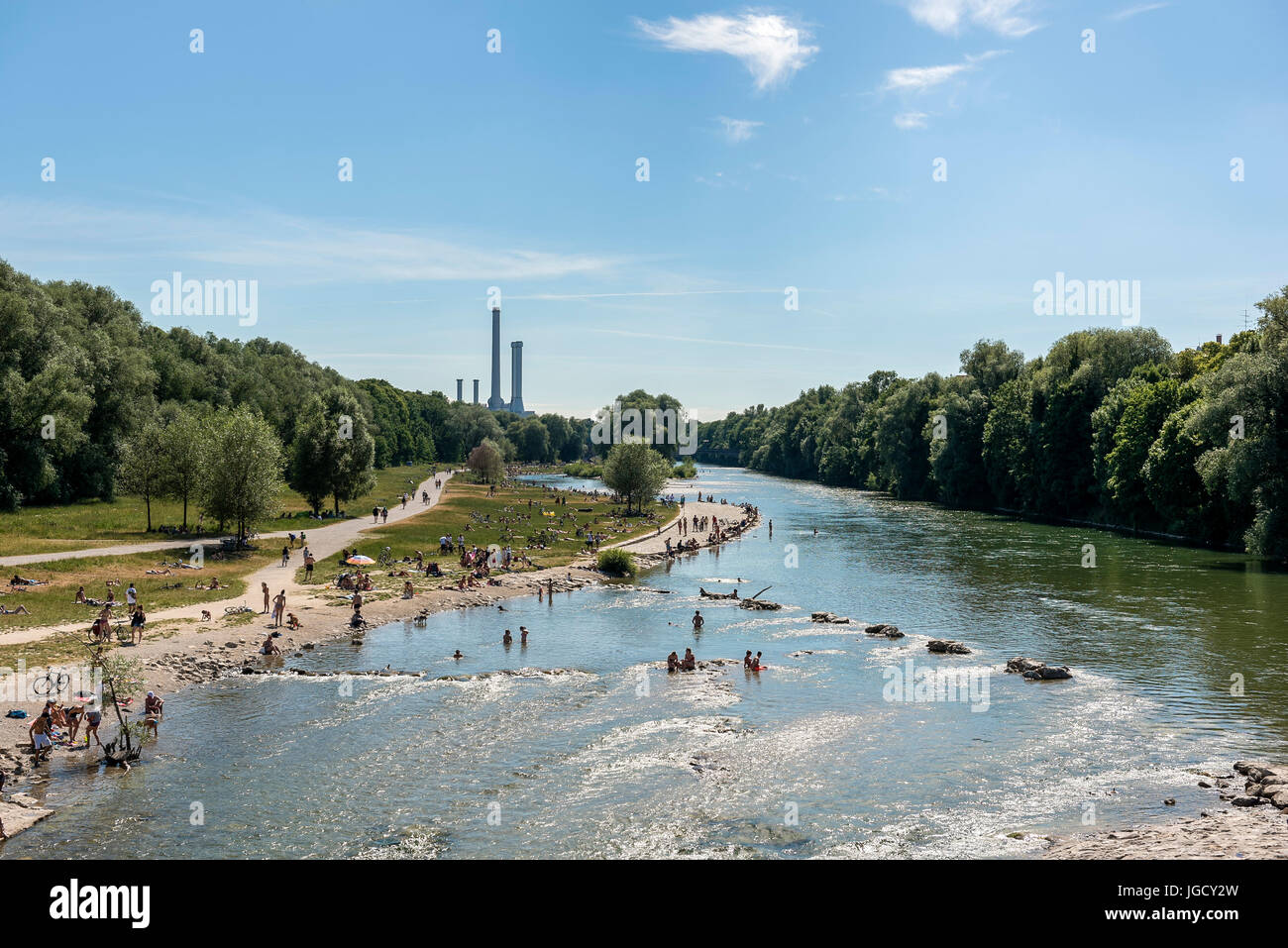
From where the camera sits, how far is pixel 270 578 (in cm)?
5628

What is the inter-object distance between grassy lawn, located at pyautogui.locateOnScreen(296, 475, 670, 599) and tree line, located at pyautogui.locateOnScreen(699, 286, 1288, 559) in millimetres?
45767

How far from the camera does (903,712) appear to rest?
3388 cm

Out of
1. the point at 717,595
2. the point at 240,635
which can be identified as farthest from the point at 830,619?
the point at 240,635

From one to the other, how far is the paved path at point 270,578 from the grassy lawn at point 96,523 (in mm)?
3217

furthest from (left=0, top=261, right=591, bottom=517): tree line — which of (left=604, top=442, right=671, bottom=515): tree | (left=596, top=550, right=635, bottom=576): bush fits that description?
(left=604, top=442, right=671, bottom=515): tree

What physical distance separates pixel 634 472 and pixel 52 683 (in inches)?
3175

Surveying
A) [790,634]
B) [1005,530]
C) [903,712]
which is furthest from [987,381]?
[903,712]

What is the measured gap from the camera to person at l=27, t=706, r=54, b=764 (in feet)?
89.2

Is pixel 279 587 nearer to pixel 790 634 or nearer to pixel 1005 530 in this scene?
pixel 790 634

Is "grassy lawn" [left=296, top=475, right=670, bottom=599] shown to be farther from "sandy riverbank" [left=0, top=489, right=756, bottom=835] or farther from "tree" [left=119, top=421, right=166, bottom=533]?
"tree" [left=119, top=421, right=166, bottom=533]

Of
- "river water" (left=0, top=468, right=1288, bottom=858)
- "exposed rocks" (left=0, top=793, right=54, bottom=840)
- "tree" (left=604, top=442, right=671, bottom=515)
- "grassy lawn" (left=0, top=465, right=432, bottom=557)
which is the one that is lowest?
"river water" (left=0, top=468, right=1288, bottom=858)

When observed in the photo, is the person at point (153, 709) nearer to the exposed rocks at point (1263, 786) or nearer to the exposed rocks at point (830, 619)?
the exposed rocks at point (830, 619)
